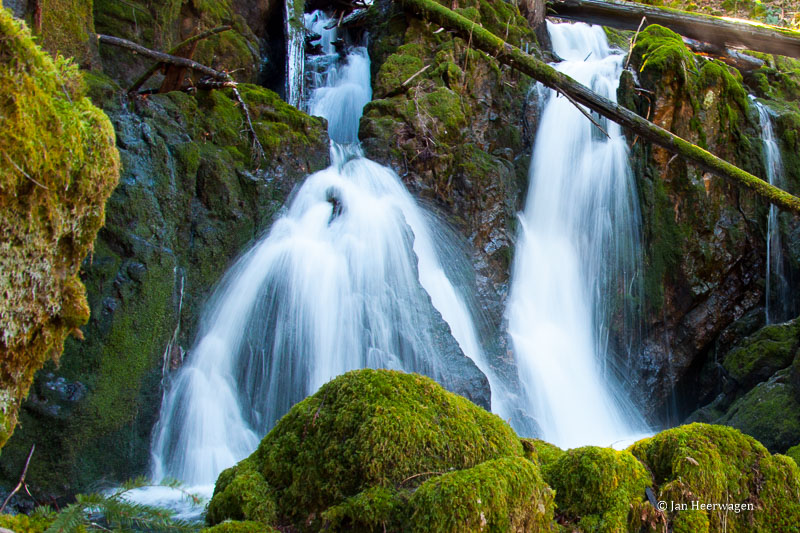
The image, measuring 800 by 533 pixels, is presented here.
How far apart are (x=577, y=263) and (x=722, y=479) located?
6984mm

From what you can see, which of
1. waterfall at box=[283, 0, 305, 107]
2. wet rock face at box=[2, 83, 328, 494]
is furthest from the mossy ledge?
waterfall at box=[283, 0, 305, 107]

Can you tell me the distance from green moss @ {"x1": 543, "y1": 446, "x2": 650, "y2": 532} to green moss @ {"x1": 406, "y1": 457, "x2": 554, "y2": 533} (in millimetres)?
319

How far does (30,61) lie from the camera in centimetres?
213

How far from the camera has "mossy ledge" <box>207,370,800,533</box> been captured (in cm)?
239

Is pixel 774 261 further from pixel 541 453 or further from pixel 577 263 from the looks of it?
pixel 541 453

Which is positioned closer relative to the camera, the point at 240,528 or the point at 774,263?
the point at 240,528

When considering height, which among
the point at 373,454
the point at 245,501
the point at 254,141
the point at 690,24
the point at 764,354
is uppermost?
the point at 690,24

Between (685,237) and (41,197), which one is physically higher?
(41,197)

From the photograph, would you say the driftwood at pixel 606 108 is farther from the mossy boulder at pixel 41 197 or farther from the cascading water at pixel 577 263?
the mossy boulder at pixel 41 197

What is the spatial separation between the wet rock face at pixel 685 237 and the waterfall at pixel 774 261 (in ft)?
0.48

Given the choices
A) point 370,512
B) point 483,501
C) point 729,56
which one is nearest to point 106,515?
point 370,512

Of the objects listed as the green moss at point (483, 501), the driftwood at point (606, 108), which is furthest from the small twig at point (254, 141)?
the green moss at point (483, 501)

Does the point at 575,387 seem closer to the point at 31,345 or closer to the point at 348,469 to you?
the point at 348,469

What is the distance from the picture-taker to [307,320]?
20.6 ft
